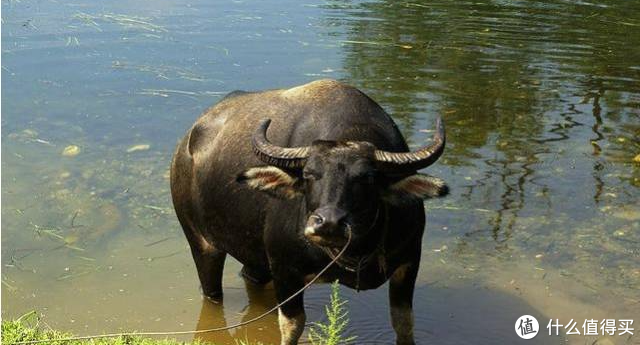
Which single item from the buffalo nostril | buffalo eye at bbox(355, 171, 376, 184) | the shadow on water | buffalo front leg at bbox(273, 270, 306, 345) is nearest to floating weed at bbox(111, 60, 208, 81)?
the shadow on water

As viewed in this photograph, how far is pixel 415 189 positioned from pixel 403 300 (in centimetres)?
90

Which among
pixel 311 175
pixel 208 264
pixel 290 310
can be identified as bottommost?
pixel 208 264

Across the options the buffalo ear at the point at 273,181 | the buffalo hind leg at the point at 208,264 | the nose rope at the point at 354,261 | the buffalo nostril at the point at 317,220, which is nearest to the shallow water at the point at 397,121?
the buffalo hind leg at the point at 208,264

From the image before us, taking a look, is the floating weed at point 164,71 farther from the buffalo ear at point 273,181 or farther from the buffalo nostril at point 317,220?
the buffalo nostril at point 317,220

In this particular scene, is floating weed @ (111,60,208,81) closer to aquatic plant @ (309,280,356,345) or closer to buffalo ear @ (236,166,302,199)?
aquatic plant @ (309,280,356,345)

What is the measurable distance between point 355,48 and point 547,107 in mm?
2906

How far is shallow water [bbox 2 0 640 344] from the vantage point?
5953 mm

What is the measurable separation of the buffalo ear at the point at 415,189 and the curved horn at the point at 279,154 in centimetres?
41

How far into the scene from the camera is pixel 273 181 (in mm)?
4508

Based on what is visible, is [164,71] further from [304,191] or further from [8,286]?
[304,191]

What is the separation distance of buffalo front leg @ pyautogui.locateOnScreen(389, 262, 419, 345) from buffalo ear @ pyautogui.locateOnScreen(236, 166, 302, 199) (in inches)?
29.5

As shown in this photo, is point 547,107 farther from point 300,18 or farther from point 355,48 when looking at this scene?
point 300,18

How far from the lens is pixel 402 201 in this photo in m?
4.36

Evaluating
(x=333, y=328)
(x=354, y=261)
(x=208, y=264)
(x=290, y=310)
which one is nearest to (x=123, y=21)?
(x=208, y=264)
